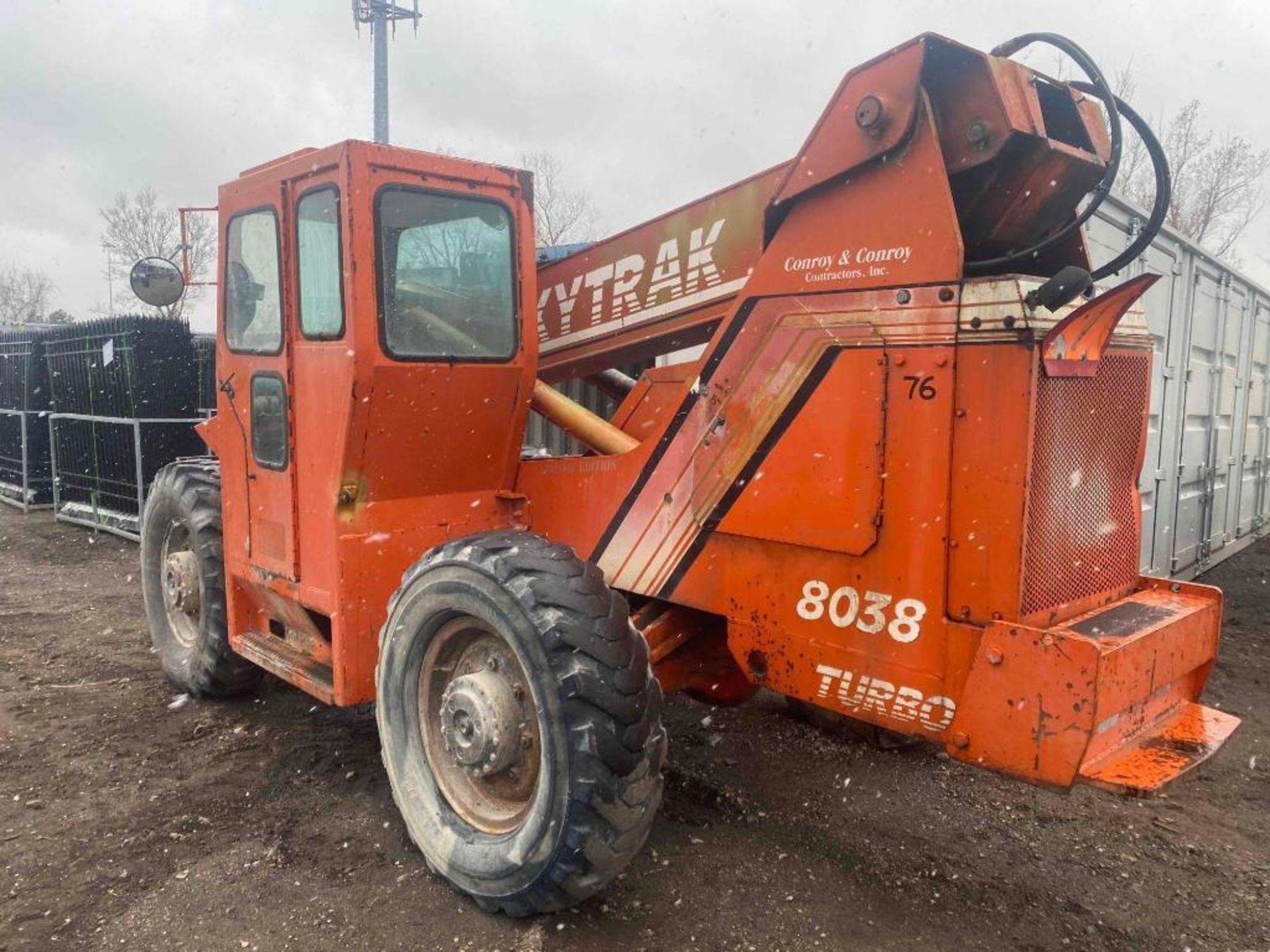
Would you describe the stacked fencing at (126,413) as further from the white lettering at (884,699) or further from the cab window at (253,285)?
the white lettering at (884,699)

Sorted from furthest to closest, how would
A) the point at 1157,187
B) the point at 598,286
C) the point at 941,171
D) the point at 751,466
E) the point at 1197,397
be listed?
the point at 1197,397, the point at 598,286, the point at 751,466, the point at 1157,187, the point at 941,171

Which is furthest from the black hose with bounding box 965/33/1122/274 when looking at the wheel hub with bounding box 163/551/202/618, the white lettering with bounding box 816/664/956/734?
the wheel hub with bounding box 163/551/202/618

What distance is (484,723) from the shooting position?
3.02 metres

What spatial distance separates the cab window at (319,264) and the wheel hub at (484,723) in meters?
1.41

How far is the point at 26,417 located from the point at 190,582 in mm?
9025

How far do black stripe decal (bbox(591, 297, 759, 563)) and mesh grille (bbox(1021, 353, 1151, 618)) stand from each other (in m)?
0.97

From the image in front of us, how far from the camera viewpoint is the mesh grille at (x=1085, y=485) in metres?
2.55

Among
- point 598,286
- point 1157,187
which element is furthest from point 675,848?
point 1157,187

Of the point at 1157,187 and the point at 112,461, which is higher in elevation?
the point at 1157,187

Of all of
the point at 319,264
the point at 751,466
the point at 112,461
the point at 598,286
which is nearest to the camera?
the point at 751,466

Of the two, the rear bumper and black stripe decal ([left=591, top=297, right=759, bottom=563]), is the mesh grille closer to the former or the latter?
the rear bumper

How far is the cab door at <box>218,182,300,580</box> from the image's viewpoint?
12.8 feet

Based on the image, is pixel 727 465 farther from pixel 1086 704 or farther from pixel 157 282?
pixel 157 282

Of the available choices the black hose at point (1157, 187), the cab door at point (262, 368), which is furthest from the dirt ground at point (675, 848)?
the black hose at point (1157, 187)
